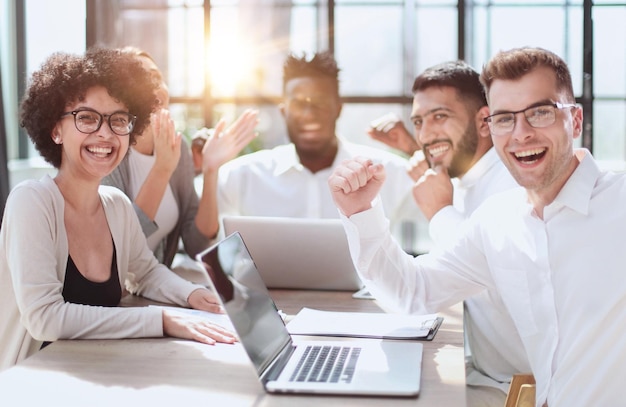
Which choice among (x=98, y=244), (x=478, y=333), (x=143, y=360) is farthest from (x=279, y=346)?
(x=478, y=333)

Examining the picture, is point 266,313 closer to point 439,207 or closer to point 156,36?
point 439,207

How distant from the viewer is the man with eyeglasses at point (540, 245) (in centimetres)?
165

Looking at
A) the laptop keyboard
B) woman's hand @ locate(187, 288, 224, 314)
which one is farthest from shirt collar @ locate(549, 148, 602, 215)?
woman's hand @ locate(187, 288, 224, 314)

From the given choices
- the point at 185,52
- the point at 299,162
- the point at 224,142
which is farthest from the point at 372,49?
the point at 224,142

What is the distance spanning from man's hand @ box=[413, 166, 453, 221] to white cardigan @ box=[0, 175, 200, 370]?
0.86 m

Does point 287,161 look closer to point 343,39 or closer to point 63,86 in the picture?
point 63,86

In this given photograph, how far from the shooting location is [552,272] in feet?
5.72

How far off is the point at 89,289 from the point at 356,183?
2.60ft

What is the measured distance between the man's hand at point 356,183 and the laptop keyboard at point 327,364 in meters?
0.37

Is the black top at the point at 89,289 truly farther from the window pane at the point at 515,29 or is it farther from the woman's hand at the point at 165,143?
the window pane at the point at 515,29

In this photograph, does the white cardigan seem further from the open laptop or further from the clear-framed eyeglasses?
the clear-framed eyeglasses

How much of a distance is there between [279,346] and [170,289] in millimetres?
742

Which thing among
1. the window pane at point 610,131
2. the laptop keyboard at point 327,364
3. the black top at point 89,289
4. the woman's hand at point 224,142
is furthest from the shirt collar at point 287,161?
the window pane at point 610,131

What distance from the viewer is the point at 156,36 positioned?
4.80 metres
